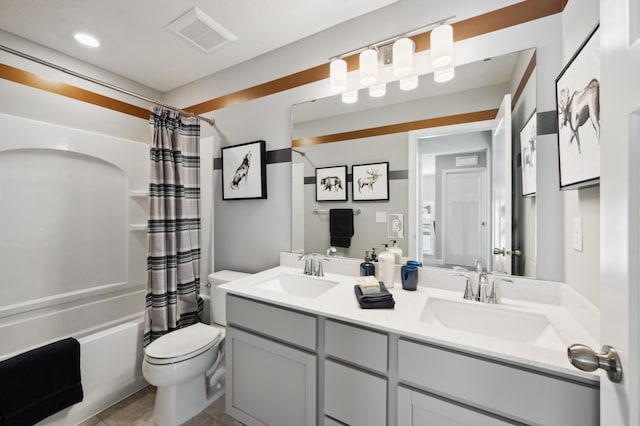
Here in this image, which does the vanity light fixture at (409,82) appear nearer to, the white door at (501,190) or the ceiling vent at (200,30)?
the white door at (501,190)

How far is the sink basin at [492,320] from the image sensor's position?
1.07m

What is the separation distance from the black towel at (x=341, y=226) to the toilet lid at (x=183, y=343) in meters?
1.05

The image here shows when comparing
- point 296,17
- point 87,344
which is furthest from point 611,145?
point 87,344

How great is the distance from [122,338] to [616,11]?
2810 mm

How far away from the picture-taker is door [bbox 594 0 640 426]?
51cm

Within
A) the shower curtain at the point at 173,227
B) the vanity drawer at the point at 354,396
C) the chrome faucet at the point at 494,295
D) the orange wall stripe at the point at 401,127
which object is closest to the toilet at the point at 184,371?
the shower curtain at the point at 173,227

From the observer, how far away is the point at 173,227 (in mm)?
2098

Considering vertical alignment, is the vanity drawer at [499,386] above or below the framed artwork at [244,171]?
below

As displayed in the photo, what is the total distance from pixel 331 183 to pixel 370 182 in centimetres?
28

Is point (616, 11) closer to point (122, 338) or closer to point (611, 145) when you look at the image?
point (611, 145)

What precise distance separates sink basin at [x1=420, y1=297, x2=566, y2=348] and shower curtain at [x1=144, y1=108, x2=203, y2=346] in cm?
186

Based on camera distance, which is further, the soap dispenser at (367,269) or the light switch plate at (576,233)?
the soap dispenser at (367,269)

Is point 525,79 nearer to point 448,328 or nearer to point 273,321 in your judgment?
point 448,328

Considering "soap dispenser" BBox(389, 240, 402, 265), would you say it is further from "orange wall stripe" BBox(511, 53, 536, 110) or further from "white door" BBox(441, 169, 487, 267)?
"orange wall stripe" BBox(511, 53, 536, 110)
